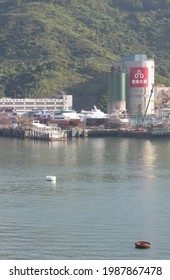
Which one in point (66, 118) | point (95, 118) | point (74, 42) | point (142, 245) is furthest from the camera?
point (74, 42)

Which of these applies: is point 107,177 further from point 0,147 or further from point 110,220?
point 0,147

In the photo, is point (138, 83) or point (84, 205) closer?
point (84, 205)

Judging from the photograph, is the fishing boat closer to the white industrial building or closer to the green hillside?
the white industrial building

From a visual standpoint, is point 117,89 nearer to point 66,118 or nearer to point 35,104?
point 66,118

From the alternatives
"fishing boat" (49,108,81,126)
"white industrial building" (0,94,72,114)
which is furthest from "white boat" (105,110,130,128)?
"white industrial building" (0,94,72,114)

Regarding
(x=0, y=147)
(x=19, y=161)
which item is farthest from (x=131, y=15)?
(x=19, y=161)

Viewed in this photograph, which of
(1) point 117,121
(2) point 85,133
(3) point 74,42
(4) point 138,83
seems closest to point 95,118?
(1) point 117,121
